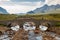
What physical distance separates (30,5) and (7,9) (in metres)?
0.39

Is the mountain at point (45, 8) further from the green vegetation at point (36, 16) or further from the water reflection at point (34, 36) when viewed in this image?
the water reflection at point (34, 36)

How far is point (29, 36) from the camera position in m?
2.77

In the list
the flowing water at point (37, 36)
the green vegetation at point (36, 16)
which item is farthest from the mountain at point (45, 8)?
the flowing water at point (37, 36)

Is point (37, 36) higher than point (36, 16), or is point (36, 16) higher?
point (36, 16)

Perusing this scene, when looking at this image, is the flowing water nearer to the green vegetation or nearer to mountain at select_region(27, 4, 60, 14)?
the green vegetation

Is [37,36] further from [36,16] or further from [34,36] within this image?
[36,16]

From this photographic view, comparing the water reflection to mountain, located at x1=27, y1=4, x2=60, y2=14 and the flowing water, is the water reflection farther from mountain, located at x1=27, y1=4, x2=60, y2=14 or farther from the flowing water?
mountain, located at x1=27, y1=4, x2=60, y2=14

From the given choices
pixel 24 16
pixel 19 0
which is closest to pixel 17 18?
pixel 24 16

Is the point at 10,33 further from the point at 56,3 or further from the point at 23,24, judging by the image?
the point at 56,3

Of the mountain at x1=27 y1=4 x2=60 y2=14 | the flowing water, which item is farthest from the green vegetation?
the flowing water

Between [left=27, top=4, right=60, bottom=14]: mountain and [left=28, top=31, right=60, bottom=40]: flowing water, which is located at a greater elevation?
[left=27, top=4, right=60, bottom=14]: mountain

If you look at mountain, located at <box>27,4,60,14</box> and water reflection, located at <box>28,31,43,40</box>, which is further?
mountain, located at <box>27,4,60,14</box>

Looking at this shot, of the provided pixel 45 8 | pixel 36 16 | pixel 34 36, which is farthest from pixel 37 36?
pixel 45 8

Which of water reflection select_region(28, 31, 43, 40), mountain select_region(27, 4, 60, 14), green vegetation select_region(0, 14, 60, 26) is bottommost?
water reflection select_region(28, 31, 43, 40)
